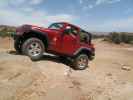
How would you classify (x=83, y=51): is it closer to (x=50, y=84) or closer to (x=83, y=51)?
(x=83, y=51)

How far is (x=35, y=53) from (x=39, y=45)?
428 millimetres

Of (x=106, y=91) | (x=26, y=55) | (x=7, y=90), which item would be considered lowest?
(x=106, y=91)

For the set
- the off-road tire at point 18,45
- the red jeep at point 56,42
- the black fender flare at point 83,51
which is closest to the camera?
the red jeep at point 56,42

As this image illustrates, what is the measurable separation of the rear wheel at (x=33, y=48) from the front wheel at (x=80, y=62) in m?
2.43

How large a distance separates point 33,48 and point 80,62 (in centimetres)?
319

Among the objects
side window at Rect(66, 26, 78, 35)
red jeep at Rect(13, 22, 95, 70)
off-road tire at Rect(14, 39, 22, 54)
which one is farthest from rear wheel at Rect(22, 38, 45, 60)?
side window at Rect(66, 26, 78, 35)

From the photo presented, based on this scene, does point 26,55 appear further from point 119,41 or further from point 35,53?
point 119,41

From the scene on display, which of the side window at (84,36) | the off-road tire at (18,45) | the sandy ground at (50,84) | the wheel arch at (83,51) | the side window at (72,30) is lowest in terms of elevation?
the sandy ground at (50,84)

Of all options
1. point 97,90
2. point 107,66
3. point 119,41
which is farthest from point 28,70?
point 119,41

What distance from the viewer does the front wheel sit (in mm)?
11934

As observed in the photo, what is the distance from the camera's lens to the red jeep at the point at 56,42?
32.7ft

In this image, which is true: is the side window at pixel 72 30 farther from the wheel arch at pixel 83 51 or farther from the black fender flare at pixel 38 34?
the black fender flare at pixel 38 34

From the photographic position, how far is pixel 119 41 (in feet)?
122

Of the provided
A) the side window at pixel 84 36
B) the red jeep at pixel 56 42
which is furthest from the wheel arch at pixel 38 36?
the side window at pixel 84 36
